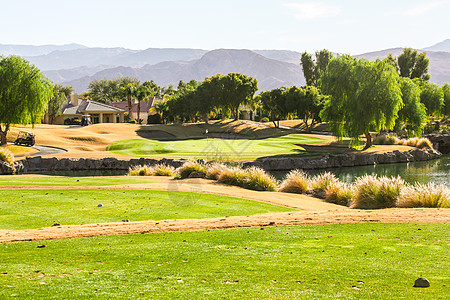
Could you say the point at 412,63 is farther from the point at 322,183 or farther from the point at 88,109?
the point at 322,183

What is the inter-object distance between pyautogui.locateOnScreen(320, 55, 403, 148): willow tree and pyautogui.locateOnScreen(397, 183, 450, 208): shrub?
34591mm

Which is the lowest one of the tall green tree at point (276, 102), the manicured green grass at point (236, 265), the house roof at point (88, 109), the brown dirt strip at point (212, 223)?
the brown dirt strip at point (212, 223)

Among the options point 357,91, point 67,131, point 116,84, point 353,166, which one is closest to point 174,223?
point 353,166

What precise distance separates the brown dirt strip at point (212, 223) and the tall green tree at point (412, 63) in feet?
326

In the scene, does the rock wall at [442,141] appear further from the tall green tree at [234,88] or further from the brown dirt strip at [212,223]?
the brown dirt strip at [212,223]

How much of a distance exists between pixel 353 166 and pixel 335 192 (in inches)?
1069

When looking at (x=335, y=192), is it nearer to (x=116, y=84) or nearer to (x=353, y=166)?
(x=353, y=166)

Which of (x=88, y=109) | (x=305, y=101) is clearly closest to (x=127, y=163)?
(x=305, y=101)

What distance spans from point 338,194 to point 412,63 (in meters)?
95.4

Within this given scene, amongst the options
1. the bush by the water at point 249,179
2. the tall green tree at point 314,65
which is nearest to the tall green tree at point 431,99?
the tall green tree at point 314,65

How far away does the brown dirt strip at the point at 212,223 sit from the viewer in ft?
32.1

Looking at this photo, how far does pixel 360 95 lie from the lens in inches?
1935

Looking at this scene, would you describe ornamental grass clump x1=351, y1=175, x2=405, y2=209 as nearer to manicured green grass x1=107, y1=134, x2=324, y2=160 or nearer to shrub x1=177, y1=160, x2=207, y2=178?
shrub x1=177, y1=160, x2=207, y2=178

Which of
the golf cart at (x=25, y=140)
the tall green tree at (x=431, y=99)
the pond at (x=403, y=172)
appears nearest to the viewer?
the pond at (x=403, y=172)
